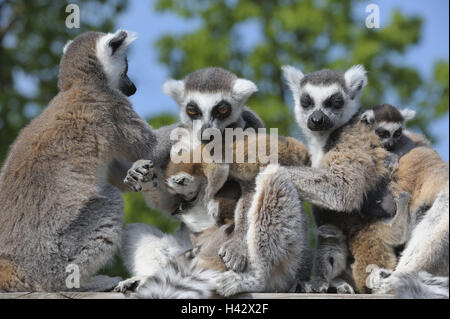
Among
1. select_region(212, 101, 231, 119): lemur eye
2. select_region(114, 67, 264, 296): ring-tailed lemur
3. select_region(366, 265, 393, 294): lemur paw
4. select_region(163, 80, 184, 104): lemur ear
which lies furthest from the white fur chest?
select_region(366, 265, 393, 294): lemur paw

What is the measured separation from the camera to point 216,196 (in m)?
→ 4.32

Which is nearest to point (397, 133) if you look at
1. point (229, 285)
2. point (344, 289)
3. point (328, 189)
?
point (328, 189)

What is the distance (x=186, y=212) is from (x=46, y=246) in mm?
1117

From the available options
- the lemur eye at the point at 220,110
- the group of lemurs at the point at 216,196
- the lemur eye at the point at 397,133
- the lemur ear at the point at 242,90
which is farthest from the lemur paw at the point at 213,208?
the lemur eye at the point at 397,133

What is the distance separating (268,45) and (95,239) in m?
14.9

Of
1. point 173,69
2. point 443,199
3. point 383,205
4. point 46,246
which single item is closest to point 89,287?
point 46,246

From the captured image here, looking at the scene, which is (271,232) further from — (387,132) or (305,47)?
(305,47)

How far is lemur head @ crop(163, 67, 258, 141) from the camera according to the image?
15.0 feet

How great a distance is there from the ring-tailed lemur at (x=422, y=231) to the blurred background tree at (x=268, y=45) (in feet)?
33.6

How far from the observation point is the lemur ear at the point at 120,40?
182 inches

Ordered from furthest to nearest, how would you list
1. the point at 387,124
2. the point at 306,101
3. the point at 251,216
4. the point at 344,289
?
the point at 306,101, the point at 387,124, the point at 344,289, the point at 251,216

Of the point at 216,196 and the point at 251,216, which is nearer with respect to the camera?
the point at 251,216

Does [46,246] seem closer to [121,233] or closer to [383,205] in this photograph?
[121,233]

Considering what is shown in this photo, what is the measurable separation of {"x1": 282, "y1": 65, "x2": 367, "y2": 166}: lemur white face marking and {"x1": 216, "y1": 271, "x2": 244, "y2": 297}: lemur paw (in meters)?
1.38
